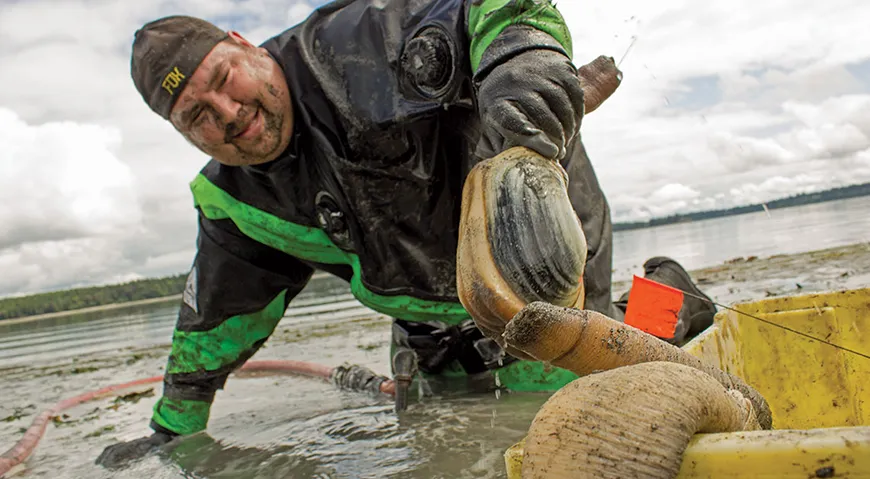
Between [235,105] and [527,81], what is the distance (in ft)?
4.27

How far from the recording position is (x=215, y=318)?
347 centimetres

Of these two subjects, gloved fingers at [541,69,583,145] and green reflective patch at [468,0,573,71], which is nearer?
gloved fingers at [541,69,583,145]

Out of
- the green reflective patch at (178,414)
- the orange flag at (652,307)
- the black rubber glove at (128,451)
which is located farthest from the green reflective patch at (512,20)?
the black rubber glove at (128,451)

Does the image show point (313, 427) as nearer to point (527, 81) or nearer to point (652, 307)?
point (652, 307)

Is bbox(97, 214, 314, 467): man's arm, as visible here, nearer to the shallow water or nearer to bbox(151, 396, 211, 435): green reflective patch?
bbox(151, 396, 211, 435): green reflective patch

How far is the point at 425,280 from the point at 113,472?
1770 millimetres

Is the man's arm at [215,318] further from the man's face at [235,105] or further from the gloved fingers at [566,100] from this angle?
the gloved fingers at [566,100]

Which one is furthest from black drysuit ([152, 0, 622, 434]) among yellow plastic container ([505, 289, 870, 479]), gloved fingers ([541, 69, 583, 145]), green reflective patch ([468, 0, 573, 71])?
yellow plastic container ([505, 289, 870, 479])

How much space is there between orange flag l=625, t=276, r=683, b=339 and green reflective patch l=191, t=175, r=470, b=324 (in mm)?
901

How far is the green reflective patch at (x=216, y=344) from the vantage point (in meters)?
3.50

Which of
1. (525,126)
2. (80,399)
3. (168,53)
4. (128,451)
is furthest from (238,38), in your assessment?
(80,399)

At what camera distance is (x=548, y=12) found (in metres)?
2.12

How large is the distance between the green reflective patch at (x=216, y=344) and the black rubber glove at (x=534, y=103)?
6.91ft

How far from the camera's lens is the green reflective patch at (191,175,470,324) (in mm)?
3115
